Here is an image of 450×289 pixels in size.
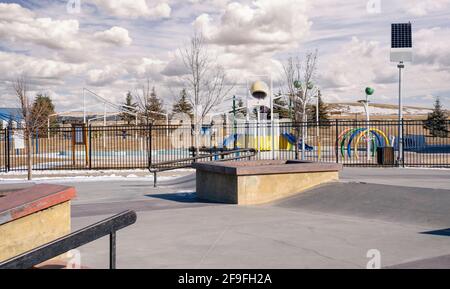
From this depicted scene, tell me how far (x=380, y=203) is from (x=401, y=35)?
16147mm

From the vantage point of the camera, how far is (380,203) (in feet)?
31.1

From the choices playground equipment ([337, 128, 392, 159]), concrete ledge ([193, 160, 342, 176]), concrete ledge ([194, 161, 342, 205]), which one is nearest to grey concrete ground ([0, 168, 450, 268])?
concrete ledge ([194, 161, 342, 205])

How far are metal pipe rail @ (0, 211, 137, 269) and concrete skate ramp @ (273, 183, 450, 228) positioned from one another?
5.60 m

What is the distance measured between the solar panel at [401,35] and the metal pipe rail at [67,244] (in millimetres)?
21359

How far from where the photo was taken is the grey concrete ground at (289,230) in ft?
19.1

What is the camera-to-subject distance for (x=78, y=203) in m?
11.6

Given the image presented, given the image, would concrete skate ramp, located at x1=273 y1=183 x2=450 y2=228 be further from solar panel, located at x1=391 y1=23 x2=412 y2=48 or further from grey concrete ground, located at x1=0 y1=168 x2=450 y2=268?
solar panel, located at x1=391 y1=23 x2=412 y2=48

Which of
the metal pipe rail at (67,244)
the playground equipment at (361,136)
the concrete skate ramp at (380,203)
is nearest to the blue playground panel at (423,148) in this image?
the playground equipment at (361,136)

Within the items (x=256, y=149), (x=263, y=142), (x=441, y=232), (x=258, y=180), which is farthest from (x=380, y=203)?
(x=263, y=142)

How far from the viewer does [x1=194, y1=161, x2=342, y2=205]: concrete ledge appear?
1060 centimetres

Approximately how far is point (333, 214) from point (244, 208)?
6.02 feet

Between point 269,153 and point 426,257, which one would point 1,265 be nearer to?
point 426,257
